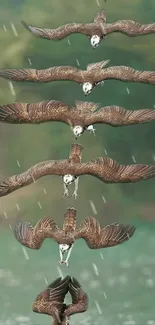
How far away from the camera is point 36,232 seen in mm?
14703

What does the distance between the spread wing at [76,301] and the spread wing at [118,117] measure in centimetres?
330

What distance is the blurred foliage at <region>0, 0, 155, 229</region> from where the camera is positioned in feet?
62.8

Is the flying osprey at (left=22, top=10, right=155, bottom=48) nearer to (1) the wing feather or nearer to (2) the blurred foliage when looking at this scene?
(2) the blurred foliage

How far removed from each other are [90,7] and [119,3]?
748 mm

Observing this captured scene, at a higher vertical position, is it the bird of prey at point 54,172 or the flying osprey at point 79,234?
the bird of prey at point 54,172

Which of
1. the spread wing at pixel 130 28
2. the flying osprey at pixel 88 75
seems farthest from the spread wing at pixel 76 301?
the spread wing at pixel 130 28

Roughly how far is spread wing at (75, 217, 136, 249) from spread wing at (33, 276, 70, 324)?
986 mm

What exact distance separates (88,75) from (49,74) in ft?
→ 3.18

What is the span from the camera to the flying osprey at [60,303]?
45.2ft

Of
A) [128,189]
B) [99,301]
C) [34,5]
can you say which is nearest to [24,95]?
[34,5]

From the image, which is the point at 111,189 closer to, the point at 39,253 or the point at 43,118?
the point at 39,253

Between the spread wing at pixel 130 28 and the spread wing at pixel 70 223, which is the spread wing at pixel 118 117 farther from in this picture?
the spread wing at pixel 130 28

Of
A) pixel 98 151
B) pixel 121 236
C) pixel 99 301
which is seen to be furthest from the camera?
pixel 98 151

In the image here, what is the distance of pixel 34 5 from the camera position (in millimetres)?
19906
